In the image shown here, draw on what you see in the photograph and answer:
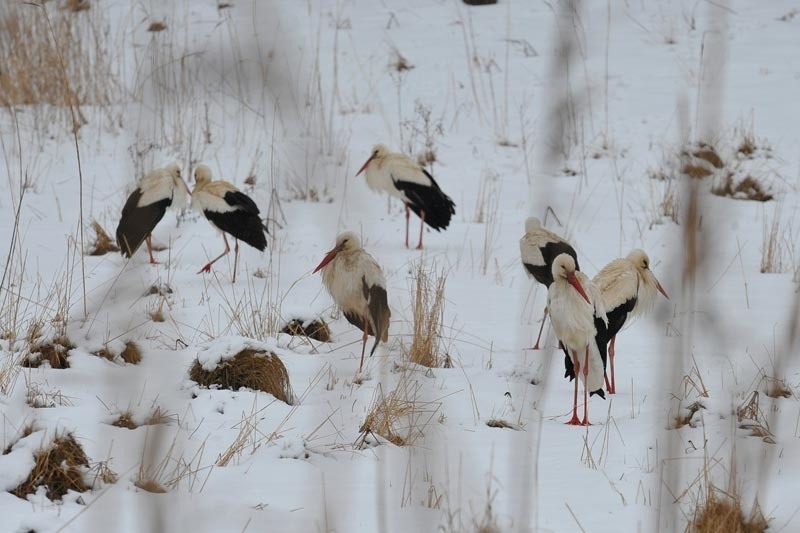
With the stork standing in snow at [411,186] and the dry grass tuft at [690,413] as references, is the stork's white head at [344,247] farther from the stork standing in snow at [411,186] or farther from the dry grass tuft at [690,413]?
the stork standing in snow at [411,186]

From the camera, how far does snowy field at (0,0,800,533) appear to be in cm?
133

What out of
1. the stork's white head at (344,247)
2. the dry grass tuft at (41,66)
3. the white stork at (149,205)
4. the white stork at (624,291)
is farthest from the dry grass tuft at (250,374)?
the dry grass tuft at (41,66)

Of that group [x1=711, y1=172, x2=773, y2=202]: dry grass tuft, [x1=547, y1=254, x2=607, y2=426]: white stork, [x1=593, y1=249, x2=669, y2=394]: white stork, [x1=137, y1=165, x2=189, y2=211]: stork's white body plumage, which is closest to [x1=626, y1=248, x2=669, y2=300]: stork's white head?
[x1=593, y1=249, x2=669, y2=394]: white stork

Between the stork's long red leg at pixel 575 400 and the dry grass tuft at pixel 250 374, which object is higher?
the dry grass tuft at pixel 250 374

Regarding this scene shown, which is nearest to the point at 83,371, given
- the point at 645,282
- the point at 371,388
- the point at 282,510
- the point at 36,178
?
the point at 371,388

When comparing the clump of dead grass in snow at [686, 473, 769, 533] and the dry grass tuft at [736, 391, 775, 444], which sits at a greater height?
the clump of dead grass in snow at [686, 473, 769, 533]

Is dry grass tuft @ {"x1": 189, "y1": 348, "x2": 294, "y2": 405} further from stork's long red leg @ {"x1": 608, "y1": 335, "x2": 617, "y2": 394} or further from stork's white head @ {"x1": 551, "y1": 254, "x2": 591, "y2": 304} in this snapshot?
stork's long red leg @ {"x1": 608, "y1": 335, "x2": 617, "y2": 394}

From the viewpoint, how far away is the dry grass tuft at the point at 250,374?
409 cm

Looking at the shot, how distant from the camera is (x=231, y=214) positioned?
255 inches

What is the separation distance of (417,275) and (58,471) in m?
3.17

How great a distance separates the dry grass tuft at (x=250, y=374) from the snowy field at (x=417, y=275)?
6 cm

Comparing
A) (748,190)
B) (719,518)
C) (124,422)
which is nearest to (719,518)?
(719,518)

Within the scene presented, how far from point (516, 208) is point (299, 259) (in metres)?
2.06

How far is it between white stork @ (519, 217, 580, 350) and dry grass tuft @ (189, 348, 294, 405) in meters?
1.70
